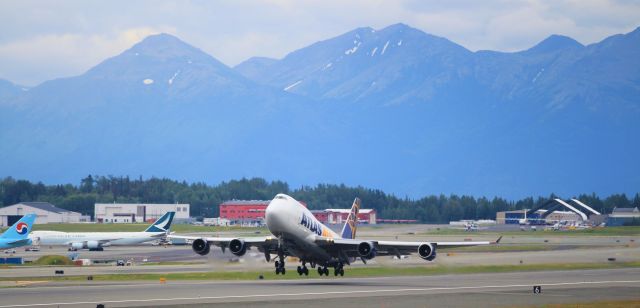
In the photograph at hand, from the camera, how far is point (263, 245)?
6762 cm

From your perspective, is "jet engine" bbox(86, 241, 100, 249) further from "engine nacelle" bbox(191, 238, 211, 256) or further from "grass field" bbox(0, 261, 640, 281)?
"engine nacelle" bbox(191, 238, 211, 256)

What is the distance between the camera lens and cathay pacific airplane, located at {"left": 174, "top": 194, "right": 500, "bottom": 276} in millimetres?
63344

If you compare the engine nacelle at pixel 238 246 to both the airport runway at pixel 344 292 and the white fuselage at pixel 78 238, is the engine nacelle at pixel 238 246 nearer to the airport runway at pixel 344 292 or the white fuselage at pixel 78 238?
the airport runway at pixel 344 292

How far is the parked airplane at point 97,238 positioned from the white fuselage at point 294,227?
209 feet

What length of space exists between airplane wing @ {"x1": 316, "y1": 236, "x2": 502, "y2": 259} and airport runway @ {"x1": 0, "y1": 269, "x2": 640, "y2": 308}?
6.54 feet

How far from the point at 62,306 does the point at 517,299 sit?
23.5m

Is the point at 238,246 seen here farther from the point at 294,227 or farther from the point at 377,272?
the point at 377,272

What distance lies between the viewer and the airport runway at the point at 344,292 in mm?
53625

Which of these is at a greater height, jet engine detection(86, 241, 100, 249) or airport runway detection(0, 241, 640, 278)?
jet engine detection(86, 241, 100, 249)

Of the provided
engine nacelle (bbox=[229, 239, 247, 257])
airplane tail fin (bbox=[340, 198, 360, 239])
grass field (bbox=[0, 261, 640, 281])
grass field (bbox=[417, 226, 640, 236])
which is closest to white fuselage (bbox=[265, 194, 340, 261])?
engine nacelle (bbox=[229, 239, 247, 257])

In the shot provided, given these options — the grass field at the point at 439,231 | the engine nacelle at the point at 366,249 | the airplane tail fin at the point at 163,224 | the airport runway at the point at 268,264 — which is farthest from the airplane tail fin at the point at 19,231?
the engine nacelle at the point at 366,249

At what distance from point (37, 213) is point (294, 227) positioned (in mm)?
136558

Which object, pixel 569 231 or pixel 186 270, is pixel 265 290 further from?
pixel 569 231

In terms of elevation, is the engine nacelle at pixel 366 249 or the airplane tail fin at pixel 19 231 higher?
the airplane tail fin at pixel 19 231
